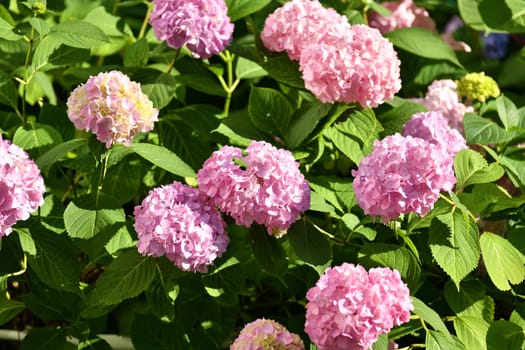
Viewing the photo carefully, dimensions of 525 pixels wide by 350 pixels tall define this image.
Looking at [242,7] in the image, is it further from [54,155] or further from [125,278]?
[125,278]

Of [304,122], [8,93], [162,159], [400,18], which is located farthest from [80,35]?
[400,18]

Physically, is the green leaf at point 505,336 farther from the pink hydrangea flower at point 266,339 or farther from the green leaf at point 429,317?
the pink hydrangea flower at point 266,339

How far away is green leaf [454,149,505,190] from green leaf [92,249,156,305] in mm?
482

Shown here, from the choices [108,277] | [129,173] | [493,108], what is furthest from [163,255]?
[493,108]

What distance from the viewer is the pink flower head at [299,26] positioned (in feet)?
A: 5.37

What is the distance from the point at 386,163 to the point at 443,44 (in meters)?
0.75

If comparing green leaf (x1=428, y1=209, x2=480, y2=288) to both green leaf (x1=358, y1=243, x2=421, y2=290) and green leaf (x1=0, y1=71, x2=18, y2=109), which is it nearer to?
green leaf (x1=358, y1=243, x2=421, y2=290)

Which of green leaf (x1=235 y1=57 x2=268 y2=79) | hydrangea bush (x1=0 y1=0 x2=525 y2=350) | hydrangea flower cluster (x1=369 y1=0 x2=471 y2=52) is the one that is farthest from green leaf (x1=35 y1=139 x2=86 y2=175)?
hydrangea flower cluster (x1=369 y1=0 x2=471 y2=52)

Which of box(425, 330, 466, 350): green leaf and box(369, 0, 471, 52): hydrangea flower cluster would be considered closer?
box(425, 330, 466, 350): green leaf

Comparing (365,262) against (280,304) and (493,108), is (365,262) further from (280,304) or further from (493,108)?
(493,108)

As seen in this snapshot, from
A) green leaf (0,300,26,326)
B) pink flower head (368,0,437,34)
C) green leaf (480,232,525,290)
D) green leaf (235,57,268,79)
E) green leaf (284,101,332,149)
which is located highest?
green leaf (284,101,332,149)

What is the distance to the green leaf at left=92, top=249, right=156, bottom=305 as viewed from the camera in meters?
1.45

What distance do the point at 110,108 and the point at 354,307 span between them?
46 cm

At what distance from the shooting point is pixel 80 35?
165 centimetres
